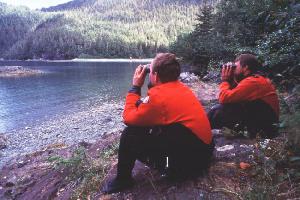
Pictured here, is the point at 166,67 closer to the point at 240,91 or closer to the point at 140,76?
the point at 140,76

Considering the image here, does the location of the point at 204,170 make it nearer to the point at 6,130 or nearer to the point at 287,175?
the point at 287,175

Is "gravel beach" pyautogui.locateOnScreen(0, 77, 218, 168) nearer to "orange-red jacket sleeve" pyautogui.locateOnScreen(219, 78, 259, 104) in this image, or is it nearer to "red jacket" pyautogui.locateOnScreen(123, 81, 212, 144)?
"orange-red jacket sleeve" pyautogui.locateOnScreen(219, 78, 259, 104)

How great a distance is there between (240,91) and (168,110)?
77.3 inches

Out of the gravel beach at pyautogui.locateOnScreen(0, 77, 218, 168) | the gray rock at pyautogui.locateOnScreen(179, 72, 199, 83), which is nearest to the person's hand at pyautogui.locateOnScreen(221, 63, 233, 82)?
the gravel beach at pyautogui.locateOnScreen(0, 77, 218, 168)

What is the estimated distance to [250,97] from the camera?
5.82m

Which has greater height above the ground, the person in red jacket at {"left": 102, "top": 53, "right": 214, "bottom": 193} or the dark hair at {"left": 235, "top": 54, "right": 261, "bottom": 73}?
the dark hair at {"left": 235, "top": 54, "right": 261, "bottom": 73}

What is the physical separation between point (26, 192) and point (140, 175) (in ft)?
12.2

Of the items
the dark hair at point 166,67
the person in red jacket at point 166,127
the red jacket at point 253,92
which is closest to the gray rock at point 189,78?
the red jacket at point 253,92

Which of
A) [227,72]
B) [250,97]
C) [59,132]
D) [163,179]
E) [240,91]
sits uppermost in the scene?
[227,72]

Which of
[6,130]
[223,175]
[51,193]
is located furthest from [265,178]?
[6,130]

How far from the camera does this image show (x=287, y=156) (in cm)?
465

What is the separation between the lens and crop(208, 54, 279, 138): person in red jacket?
18.9 ft

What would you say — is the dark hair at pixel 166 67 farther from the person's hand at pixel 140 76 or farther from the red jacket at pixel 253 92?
the red jacket at pixel 253 92

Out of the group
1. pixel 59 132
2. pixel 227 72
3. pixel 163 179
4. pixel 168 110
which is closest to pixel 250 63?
pixel 227 72
